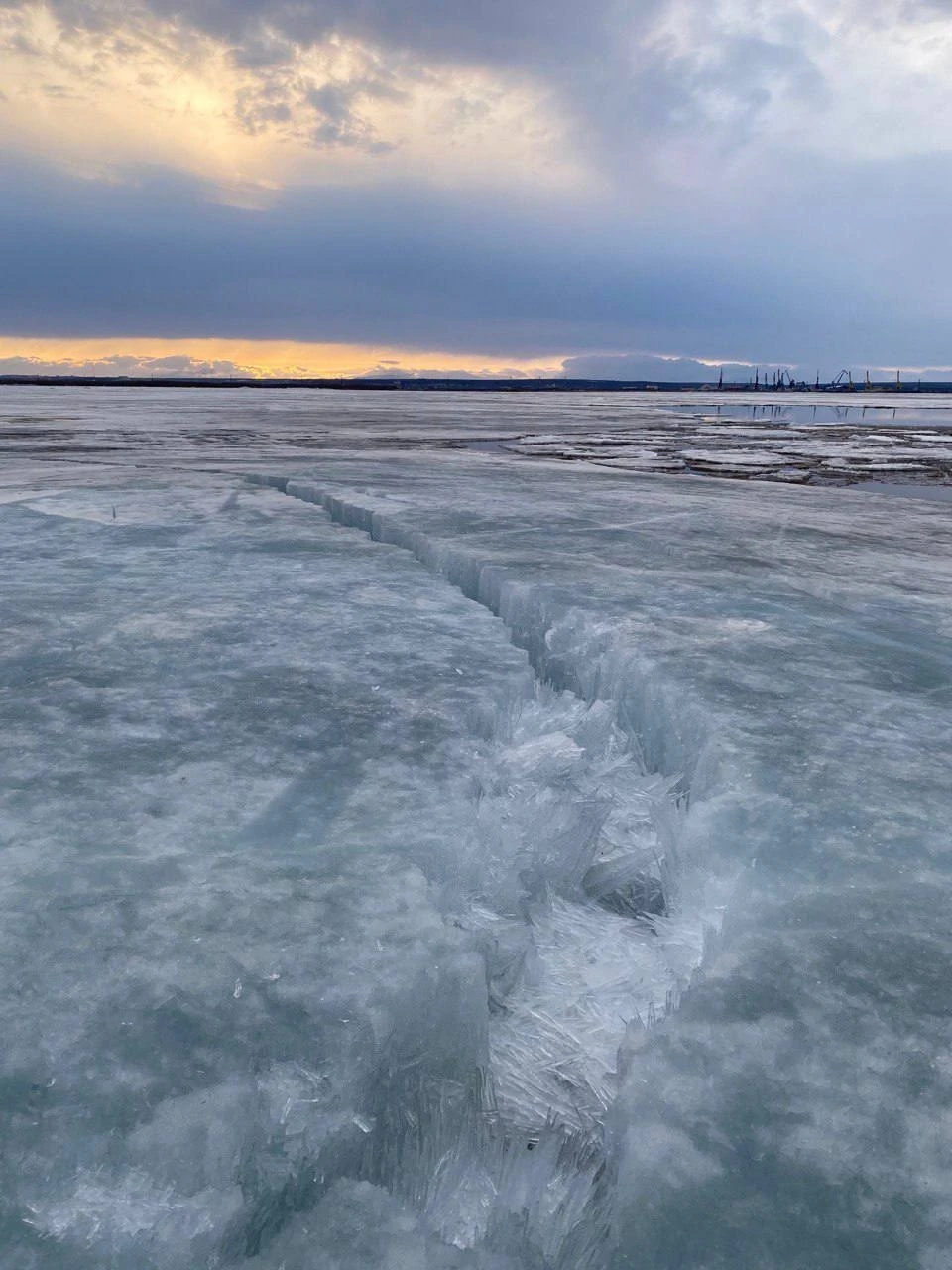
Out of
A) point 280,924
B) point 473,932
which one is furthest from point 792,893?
point 280,924

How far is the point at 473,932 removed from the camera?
1.83m

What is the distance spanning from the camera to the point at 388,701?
9.73ft

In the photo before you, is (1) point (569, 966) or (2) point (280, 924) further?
(1) point (569, 966)

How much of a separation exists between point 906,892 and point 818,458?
13.5 m

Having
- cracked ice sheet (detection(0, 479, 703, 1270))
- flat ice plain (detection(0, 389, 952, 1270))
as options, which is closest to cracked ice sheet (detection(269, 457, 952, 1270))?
flat ice plain (detection(0, 389, 952, 1270))

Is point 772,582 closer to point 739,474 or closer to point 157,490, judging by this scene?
point 157,490

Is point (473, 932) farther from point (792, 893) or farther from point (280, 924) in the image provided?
point (792, 893)

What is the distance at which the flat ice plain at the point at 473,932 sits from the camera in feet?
4.06

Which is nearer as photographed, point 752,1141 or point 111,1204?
point 111,1204

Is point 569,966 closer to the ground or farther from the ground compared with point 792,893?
closer to the ground

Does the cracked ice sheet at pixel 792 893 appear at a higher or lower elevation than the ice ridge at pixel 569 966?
higher

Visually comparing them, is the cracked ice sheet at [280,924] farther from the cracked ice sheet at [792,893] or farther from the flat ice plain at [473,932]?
the cracked ice sheet at [792,893]

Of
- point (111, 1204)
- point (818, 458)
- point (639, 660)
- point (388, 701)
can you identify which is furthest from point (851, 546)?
point (818, 458)

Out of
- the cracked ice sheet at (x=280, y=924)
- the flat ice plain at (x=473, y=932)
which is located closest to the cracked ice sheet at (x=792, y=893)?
the flat ice plain at (x=473, y=932)
